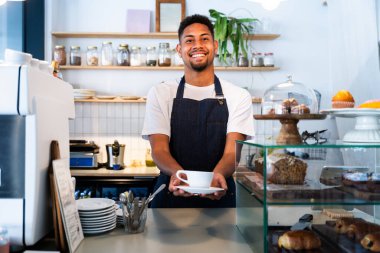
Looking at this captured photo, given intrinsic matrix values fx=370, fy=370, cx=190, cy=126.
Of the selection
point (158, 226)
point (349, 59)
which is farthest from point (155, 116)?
point (349, 59)

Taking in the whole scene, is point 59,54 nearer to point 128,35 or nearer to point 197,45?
point 128,35

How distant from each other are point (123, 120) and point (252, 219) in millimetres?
3121

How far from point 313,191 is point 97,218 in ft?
2.37

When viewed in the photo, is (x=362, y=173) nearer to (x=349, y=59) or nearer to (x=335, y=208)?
(x=335, y=208)

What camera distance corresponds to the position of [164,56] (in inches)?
153

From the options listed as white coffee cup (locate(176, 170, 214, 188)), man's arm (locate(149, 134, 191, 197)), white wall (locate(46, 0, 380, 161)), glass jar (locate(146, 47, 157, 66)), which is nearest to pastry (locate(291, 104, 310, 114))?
white coffee cup (locate(176, 170, 214, 188))

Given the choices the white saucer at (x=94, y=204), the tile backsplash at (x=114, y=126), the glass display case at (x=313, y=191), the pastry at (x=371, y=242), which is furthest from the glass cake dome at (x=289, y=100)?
the tile backsplash at (x=114, y=126)

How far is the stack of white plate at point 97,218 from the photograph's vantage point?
128cm

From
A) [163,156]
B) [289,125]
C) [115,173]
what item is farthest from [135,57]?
[289,125]

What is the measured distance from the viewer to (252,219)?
3.76 feet

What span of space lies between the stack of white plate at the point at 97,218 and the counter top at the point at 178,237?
25 millimetres

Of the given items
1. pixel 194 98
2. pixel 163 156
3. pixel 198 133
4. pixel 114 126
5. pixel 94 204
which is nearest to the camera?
pixel 94 204

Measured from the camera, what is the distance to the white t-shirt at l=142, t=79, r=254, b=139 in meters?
2.12

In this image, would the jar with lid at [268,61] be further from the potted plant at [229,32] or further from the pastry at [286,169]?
the pastry at [286,169]
